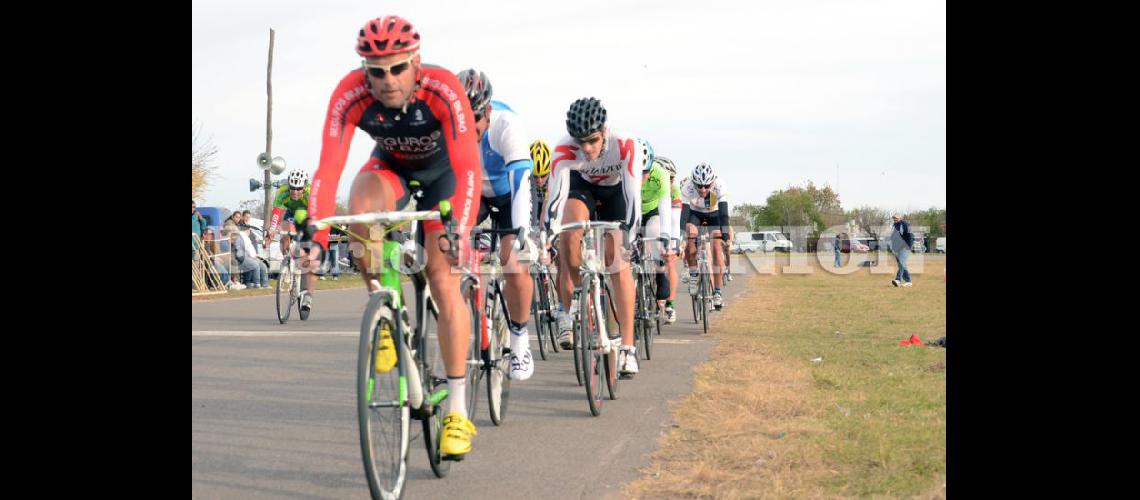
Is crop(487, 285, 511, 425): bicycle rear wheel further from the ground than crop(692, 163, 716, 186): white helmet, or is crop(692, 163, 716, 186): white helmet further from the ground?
crop(692, 163, 716, 186): white helmet

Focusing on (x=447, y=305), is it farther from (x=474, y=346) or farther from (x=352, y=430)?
(x=352, y=430)

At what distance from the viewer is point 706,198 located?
15648 mm

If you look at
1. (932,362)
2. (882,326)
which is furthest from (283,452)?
(882,326)

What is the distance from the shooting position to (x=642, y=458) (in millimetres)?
6004

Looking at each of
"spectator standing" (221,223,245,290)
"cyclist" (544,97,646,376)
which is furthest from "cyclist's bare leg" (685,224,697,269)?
"spectator standing" (221,223,245,290)

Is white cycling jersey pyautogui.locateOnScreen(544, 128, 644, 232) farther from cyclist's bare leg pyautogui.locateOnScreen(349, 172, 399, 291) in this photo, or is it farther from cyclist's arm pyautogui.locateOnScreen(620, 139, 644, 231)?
cyclist's bare leg pyautogui.locateOnScreen(349, 172, 399, 291)

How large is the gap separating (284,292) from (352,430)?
7.91 m

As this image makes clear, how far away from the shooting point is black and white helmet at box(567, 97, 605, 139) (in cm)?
782

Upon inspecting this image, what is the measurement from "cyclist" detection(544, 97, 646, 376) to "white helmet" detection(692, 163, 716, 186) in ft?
18.0

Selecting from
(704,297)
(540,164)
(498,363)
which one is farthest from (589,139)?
(704,297)

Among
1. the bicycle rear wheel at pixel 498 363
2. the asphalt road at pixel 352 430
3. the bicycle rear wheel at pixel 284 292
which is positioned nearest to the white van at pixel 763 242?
the bicycle rear wheel at pixel 284 292
